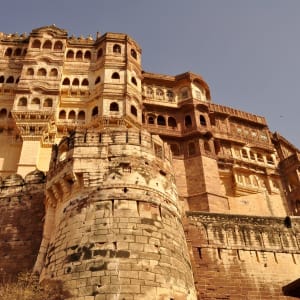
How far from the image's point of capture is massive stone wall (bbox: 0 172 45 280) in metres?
13.3

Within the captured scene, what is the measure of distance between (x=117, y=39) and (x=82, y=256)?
25.0 metres

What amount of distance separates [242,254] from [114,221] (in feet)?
19.3

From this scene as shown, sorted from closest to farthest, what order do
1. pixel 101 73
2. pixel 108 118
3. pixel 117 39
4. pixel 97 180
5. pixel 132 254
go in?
1. pixel 132 254
2. pixel 97 180
3. pixel 108 118
4. pixel 101 73
5. pixel 117 39

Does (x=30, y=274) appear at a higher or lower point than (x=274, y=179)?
lower

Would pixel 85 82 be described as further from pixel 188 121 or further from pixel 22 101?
pixel 188 121

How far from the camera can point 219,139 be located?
31.8 meters

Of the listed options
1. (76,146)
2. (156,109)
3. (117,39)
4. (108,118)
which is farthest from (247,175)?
(76,146)

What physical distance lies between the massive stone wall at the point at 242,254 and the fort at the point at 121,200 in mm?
39

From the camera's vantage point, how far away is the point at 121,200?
11.5 meters

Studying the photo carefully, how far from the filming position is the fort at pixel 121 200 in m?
10.5

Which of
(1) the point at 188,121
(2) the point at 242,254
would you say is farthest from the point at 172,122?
(2) the point at 242,254

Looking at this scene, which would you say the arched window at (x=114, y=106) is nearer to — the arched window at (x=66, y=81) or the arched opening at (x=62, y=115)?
the arched opening at (x=62, y=115)

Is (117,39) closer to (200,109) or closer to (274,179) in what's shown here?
(200,109)

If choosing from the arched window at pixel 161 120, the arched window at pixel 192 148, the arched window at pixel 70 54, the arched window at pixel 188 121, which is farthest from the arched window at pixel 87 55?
the arched window at pixel 192 148
